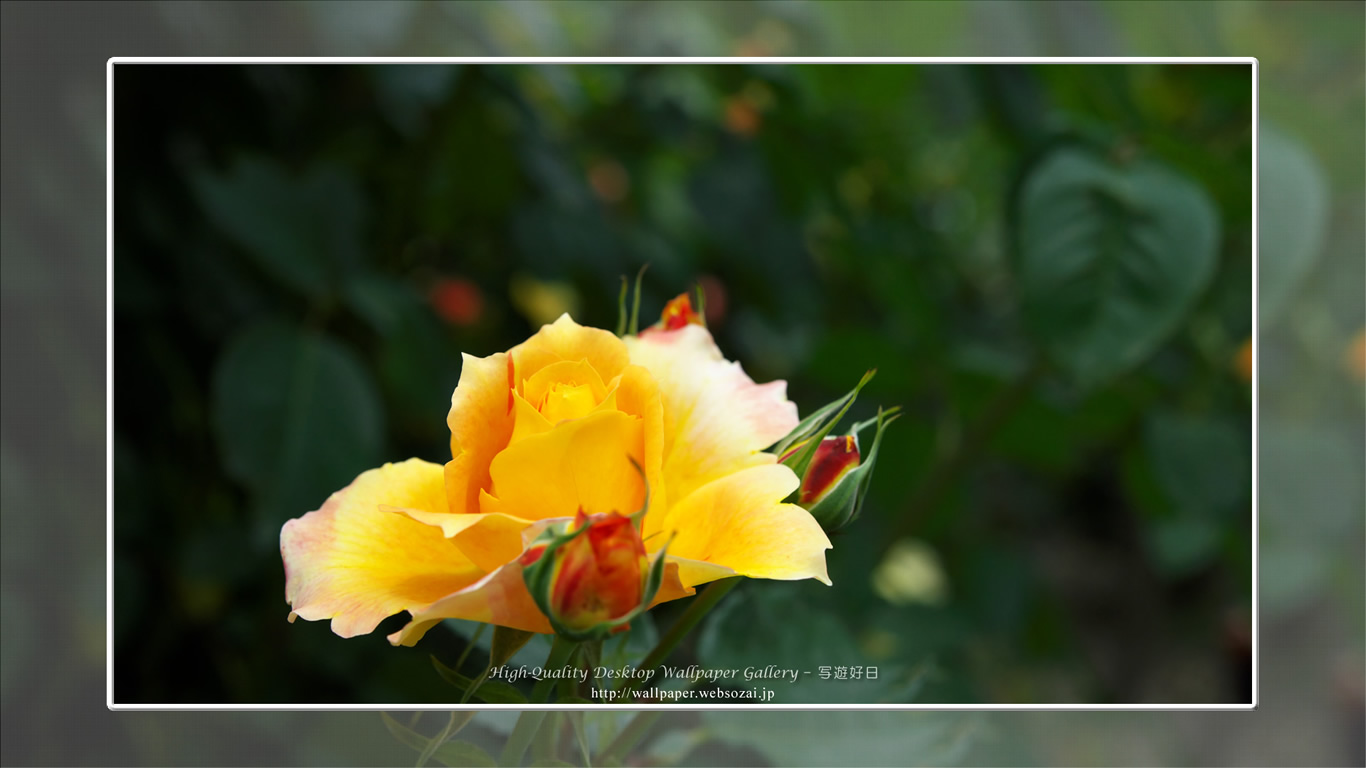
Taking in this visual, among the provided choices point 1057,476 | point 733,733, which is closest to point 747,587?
point 733,733

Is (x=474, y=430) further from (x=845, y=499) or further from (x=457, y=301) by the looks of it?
(x=457, y=301)

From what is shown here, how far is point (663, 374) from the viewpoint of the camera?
202 mm

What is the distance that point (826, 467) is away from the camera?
181 mm

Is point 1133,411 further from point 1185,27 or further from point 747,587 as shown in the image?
point 747,587

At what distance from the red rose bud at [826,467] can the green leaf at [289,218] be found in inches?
10.2

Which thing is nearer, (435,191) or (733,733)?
(733,733)

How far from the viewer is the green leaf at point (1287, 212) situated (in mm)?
373

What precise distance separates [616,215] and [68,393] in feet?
0.96

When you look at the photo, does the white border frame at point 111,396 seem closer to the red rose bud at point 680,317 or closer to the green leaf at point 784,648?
the green leaf at point 784,648

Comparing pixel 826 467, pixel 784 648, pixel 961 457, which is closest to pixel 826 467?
pixel 826 467

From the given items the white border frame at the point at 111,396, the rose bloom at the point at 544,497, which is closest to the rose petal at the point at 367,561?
the rose bloom at the point at 544,497

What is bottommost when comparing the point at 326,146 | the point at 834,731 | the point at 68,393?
the point at 834,731

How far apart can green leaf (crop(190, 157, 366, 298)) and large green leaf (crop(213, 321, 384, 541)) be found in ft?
0.08

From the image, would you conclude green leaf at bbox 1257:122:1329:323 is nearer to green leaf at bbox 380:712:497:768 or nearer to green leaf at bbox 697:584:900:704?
green leaf at bbox 697:584:900:704
